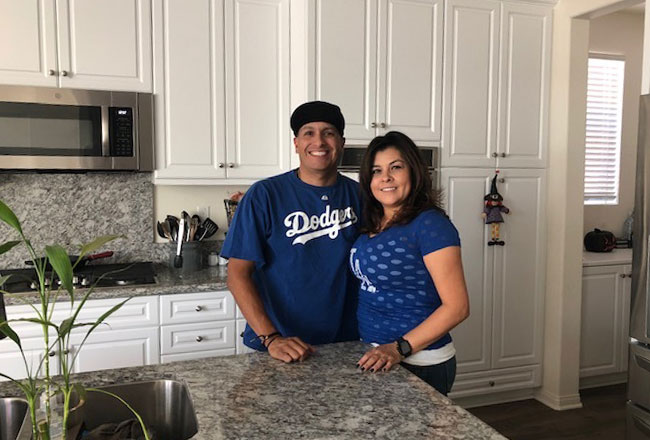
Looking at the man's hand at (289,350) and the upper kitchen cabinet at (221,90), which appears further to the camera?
the upper kitchen cabinet at (221,90)

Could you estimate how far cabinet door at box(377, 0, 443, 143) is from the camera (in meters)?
3.18

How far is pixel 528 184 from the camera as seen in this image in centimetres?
356

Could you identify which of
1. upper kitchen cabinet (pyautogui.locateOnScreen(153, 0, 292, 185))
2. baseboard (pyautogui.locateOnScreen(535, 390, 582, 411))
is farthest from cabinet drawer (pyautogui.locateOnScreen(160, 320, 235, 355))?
baseboard (pyautogui.locateOnScreen(535, 390, 582, 411))

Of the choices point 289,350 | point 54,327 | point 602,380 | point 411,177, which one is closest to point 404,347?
point 289,350

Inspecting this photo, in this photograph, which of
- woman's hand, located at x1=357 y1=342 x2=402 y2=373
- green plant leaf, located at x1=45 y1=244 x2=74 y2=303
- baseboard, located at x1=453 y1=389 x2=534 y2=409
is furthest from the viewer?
baseboard, located at x1=453 y1=389 x2=534 y2=409

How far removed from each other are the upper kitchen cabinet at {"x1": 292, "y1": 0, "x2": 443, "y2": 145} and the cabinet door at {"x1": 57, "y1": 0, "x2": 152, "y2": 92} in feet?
2.74

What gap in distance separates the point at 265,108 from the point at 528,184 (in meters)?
1.70

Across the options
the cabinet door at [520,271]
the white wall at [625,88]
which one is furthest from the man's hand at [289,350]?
the white wall at [625,88]

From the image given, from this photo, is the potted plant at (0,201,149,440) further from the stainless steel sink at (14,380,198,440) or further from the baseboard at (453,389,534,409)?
the baseboard at (453,389,534,409)

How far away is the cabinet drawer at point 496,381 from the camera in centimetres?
349

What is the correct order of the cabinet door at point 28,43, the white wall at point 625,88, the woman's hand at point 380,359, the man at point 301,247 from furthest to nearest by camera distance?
the white wall at point 625,88, the cabinet door at point 28,43, the man at point 301,247, the woman's hand at point 380,359

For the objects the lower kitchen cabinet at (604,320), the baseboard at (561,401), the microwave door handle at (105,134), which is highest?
the microwave door handle at (105,134)

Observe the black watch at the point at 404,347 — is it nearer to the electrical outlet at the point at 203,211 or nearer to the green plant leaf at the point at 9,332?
the green plant leaf at the point at 9,332

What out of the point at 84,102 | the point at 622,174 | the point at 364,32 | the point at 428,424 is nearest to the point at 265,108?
the point at 364,32
